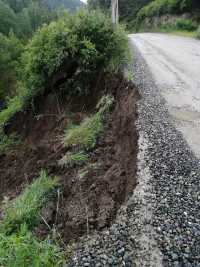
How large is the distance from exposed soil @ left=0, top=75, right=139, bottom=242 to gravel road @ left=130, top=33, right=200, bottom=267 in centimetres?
27

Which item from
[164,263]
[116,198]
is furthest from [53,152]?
[164,263]

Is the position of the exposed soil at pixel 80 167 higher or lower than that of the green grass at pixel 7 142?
higher

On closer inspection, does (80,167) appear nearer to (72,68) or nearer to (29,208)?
(29,208)

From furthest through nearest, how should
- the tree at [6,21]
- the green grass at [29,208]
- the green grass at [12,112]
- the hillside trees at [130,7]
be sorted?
1. the hillside trees at [130,7]
2. the tree at [6,21]
3. the green grass at [12,112]
4. the green grass at [29,208]

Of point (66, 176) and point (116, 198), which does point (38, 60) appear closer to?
point (66, 176)

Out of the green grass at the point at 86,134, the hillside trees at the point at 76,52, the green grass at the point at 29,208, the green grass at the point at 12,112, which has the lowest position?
the green grass at the point at 12,112

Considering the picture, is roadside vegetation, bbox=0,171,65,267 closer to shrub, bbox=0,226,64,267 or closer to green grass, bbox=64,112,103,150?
shrub, bbox=0,226,64,267

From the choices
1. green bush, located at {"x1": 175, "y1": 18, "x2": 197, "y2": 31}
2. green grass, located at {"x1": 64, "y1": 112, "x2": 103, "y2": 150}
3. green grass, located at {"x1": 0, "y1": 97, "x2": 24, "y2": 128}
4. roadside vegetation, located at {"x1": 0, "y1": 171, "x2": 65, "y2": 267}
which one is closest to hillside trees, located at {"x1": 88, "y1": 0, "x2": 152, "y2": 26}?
green bush, located at {"x1": 175, "y1": 18, "x2": 197, "y2": 31}

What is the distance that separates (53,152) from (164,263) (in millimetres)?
3887

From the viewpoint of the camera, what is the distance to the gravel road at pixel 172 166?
258cm

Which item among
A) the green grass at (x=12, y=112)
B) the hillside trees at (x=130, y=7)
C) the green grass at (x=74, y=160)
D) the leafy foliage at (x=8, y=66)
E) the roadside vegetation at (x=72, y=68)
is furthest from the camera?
the hillside trees at (x=130, y=7)

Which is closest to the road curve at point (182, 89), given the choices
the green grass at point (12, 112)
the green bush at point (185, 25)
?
the green grass at point (12, 112)

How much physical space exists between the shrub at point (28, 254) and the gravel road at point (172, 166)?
80cm

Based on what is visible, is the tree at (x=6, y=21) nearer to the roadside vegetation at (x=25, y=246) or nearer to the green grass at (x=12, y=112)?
the green grass at (x=12, y=112)
